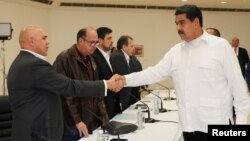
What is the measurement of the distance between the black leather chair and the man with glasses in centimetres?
45

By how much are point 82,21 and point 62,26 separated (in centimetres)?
65

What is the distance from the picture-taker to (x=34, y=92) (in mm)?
2348

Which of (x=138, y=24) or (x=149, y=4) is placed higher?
(x=149, y=4)

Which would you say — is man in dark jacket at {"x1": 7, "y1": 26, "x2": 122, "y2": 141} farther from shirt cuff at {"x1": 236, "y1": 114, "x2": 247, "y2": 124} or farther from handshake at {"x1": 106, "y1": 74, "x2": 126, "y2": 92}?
shirt cuff at {"x1": 236, "y1": 114, "x2": 247, "y2": 124}

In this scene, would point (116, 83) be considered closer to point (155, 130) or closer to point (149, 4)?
point (155, 130)

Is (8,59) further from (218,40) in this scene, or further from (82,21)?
(218,40)

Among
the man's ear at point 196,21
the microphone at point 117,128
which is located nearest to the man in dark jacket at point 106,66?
the microphone at point 117,128

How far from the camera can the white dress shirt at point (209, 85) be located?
7.04ft

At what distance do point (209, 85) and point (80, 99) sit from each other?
3.85 ft

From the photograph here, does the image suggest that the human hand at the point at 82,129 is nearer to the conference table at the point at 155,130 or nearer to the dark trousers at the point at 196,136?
the conference table at the point at 155,130

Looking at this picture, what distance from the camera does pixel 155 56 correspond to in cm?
1152

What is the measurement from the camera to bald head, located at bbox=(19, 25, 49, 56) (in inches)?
96.4

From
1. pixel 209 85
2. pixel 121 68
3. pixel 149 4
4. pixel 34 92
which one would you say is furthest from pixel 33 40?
pixel 149 4

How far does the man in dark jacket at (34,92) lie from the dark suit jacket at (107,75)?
3.38 feet
